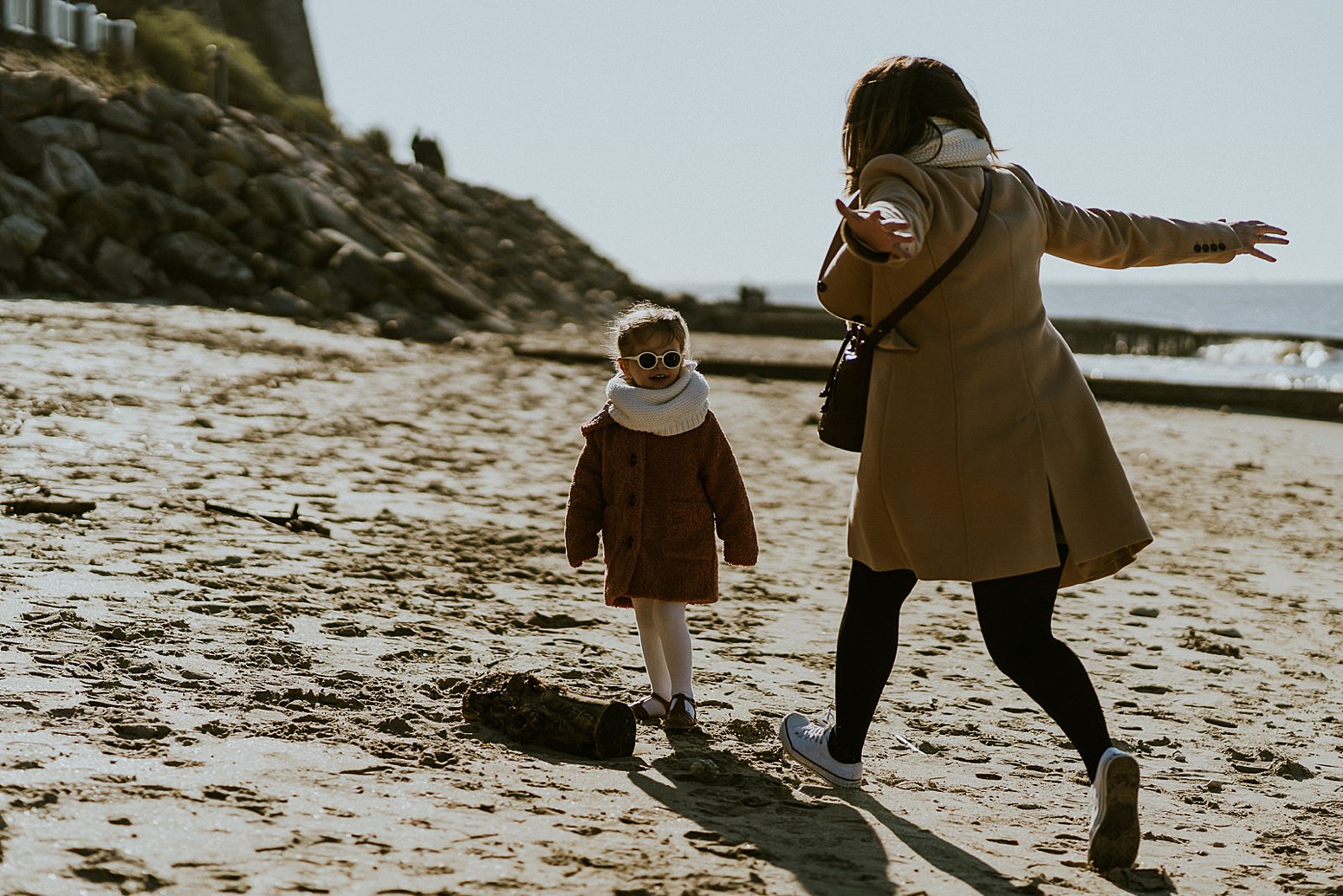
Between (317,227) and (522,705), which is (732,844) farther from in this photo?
(317,227)

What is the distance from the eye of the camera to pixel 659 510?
384 centimetres

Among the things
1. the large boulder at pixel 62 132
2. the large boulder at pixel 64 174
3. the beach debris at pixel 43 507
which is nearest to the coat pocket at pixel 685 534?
the beach debris at pixel 43 507

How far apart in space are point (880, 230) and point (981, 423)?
0.53m

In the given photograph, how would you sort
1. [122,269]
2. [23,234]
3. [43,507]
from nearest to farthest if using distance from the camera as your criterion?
[43,507] → [23,234] → [122,269]

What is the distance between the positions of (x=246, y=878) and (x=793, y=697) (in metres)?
2.24

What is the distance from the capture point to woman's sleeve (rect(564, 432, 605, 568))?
388cm

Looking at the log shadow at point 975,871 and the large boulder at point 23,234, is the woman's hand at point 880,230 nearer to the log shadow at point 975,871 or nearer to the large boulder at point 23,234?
the log shadow at point 975,871

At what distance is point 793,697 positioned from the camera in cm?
436

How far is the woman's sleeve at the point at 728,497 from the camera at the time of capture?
3.88 meters

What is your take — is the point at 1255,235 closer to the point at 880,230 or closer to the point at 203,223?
the point at 880,230

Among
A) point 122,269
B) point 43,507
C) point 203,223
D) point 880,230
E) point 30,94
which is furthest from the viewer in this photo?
point 203,223

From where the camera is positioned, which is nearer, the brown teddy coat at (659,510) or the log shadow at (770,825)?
the log shadow at (770,825)

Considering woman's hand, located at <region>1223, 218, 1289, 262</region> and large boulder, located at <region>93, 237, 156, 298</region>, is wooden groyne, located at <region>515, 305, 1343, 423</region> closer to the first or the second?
large boulder, located at <region>93, 237, 156, 298</region>

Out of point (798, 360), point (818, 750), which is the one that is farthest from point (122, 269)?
point (818, 750)
